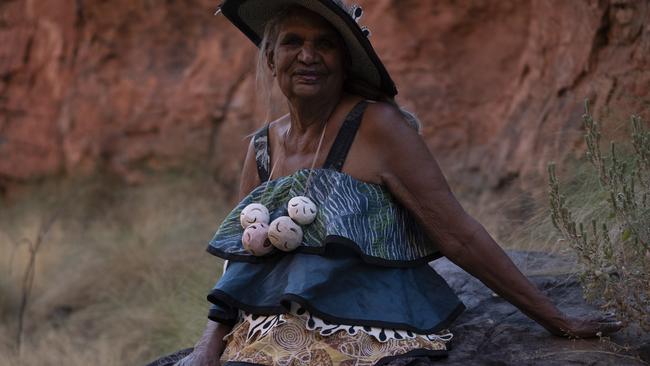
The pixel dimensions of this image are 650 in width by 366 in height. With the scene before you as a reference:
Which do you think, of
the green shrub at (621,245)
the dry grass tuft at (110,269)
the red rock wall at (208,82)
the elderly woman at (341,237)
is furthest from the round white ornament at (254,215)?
the red rock wall at (208,82)

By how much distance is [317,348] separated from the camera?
2740 mm

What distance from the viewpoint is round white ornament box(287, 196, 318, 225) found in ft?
9.34

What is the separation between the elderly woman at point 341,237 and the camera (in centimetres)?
277

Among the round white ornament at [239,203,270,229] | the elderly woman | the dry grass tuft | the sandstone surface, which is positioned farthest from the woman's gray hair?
the dry grass tuft

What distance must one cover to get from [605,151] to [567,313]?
6.80 feet

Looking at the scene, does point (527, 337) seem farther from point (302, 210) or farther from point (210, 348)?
point (210, 348)

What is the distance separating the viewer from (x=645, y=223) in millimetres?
3109

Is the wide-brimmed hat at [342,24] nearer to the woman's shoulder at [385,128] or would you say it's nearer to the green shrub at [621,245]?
the woman's shoulder at [385,128]

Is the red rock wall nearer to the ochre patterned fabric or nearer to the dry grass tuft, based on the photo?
the dry grass tuft

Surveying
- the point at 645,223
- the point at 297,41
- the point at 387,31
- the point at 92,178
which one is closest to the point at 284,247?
the point at 297,41

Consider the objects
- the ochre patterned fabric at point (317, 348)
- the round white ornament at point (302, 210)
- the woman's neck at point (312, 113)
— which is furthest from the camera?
the woman's neck at point (312, 113)

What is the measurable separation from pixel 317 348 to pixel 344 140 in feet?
2.14

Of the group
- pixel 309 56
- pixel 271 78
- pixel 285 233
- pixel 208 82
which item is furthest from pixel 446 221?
pixel 208 82

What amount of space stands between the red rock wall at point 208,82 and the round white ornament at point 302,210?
3.52 m
